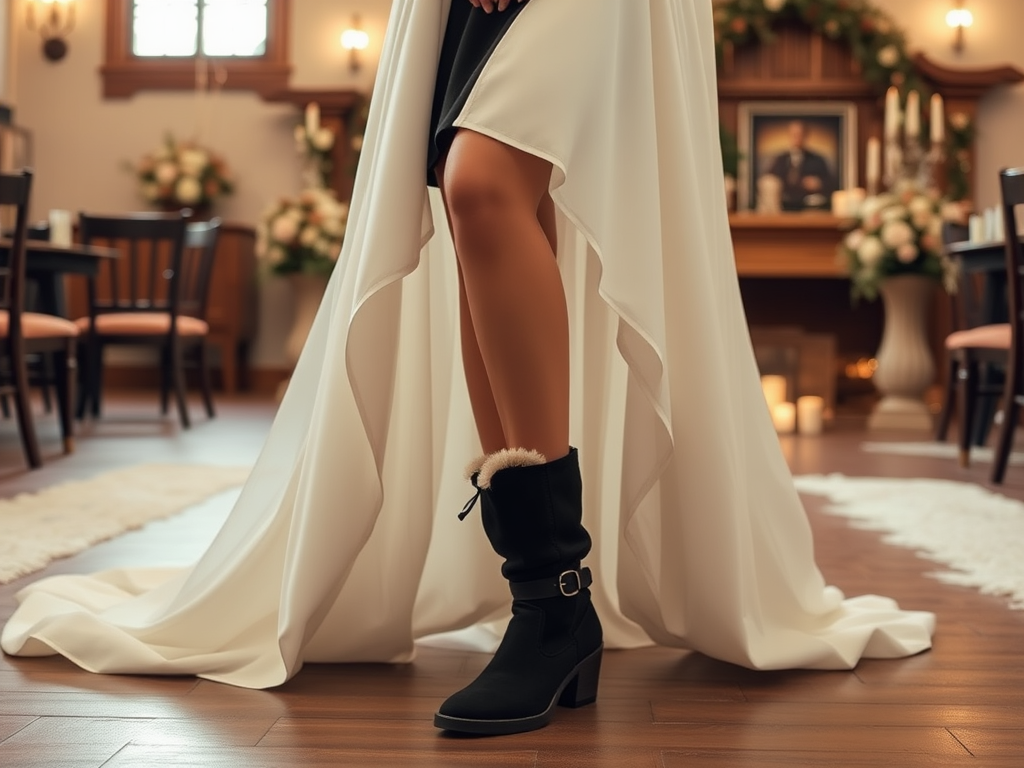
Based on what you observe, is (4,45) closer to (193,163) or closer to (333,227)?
(193,163)

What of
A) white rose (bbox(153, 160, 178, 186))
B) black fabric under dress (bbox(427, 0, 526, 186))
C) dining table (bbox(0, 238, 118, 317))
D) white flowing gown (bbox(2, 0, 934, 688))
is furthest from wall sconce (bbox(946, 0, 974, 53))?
black fabric under dress (bbox(427, 0, 526, 186))

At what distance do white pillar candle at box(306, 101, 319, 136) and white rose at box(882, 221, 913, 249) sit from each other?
143 inches

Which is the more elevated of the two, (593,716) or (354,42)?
(354,42)

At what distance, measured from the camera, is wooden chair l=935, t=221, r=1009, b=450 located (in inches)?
171

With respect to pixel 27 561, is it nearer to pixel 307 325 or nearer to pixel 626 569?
pixel 626 569

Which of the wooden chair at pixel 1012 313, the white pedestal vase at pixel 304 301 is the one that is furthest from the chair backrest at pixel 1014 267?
the white pedestal vase at pixel 304 301

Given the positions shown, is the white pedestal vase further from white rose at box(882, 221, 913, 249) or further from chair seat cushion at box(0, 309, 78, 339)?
white rose at box(882, 221, 913, 249)

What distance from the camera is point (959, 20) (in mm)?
7883

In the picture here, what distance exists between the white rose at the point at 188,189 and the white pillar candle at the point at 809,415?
4333mm

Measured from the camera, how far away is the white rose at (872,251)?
609 centimetres

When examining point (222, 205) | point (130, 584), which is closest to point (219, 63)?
Result: point (222, 205)

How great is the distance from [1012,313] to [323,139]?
5.11 m

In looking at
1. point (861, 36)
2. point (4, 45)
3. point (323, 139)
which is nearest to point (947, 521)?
point (861, 36)

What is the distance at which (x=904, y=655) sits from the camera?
65.1 inches
